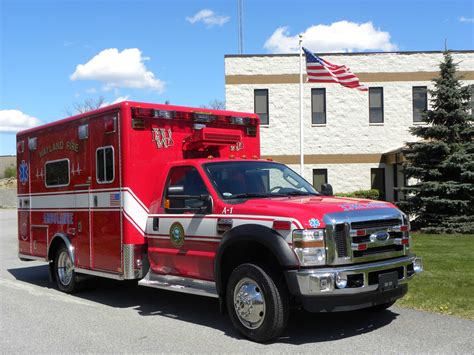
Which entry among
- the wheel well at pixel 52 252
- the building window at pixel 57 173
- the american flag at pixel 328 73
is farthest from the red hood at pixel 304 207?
the american flag at pixel 328 73

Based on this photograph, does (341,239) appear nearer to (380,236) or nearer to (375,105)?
(380,236)

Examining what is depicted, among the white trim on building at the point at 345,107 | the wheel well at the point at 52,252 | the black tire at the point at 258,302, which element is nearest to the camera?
the black tire at the point at 258,302

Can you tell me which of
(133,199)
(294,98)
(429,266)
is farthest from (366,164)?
(133,199)

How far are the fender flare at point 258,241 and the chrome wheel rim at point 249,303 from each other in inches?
13.3

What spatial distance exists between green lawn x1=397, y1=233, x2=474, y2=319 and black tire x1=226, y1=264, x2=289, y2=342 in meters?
2.53

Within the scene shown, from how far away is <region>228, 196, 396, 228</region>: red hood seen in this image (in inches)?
214

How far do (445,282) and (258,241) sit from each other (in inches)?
173

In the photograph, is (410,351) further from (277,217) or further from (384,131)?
(384,131)

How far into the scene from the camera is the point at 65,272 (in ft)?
29.7

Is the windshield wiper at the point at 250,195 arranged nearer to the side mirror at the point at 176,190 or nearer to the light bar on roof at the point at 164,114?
the side mirror at the point at 176,190

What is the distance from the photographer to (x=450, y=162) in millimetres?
16703

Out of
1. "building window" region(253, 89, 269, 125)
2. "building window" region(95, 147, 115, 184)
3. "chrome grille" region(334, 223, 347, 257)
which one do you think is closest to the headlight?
"chrome grille" region(334, 223, 347, 257)

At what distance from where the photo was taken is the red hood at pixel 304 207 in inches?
214

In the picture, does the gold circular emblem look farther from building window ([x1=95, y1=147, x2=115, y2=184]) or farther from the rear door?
building window ([x1=95, y1=147, x2=115, y2=184])
